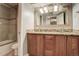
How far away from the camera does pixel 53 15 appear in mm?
2551

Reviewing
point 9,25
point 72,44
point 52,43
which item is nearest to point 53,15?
point 52,43

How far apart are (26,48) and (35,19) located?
0.71m

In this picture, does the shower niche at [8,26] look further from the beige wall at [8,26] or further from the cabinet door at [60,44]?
the cabinet door at [60,44]

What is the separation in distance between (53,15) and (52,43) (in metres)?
0.64

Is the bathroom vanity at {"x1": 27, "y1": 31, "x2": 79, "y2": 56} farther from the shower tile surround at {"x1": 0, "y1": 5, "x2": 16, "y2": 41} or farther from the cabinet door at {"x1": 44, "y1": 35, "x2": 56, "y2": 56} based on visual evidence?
the shower tile surround at {"x1": 0, "y1": 5, "x2": 16, "y2": 41}

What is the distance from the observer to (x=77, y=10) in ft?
8.00

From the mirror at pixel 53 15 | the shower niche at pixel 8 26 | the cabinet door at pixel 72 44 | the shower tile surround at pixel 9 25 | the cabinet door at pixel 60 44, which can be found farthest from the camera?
the shower tile surround at pixel 9 25

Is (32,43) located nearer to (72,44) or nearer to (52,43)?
(52,43)

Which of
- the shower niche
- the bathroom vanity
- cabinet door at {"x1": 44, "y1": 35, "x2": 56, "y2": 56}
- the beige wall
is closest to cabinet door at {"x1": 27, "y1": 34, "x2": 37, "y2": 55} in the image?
the bathroom vanity

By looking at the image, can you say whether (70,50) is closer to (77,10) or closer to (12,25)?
(77,10)

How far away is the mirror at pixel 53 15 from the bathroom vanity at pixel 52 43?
0.28 m

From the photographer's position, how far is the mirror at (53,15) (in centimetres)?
254

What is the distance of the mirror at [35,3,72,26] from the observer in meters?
2.54

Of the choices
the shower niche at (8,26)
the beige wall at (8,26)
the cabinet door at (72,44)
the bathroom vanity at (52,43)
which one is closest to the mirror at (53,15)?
the bathroom vanity at (52,43)
